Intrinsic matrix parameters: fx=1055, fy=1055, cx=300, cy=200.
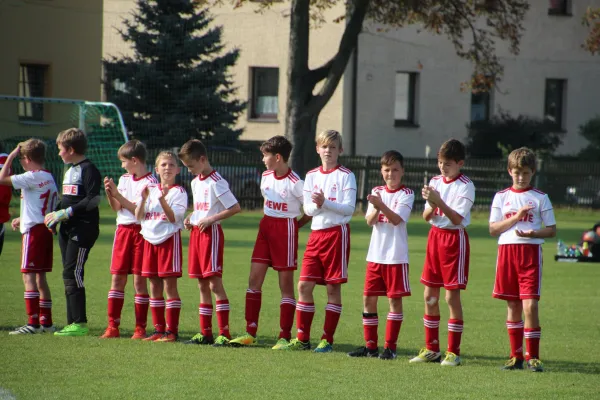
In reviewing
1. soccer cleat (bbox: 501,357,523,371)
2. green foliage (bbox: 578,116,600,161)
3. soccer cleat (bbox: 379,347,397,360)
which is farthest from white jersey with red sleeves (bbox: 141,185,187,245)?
green foliage (bbox: 578,116,600,161)

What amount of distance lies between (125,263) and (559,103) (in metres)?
36.8

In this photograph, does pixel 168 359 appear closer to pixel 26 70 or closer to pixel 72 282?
pixel 72 282

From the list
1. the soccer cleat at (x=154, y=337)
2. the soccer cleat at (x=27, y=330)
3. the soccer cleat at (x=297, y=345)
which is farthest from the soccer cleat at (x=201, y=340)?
the soccer cleat at (x=27, y=330)

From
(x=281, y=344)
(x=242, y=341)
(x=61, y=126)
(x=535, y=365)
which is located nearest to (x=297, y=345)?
(x=281, y=344)

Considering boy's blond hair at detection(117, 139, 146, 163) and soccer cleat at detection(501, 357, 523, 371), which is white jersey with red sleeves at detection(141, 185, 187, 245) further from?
soccer cleat at detection(501, 357, 523, 371)

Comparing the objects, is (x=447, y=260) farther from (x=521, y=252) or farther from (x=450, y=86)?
(x=450, y=86)

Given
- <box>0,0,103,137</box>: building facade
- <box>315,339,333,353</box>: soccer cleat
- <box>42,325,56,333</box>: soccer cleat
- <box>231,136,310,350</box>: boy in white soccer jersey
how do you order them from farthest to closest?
<box>0,0,103,137</box>: building facade
<box>42,325,56,333</box>: soccer cleat
<box>231,136,310,350</box>: boy in white soccer jersey
<box>315,339,333,353</box>: soccer cleat

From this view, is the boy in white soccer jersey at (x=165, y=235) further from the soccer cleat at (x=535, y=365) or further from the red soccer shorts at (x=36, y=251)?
the soccer cleat at (x=535, y=365)

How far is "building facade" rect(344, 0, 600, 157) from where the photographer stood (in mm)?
39938

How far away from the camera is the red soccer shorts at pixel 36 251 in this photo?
996 centimetres

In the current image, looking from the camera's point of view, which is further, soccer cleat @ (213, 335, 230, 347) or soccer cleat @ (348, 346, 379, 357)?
soccer cleat @ (213, 335, 230, 347)

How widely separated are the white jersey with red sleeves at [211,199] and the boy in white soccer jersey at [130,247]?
0.57 meters

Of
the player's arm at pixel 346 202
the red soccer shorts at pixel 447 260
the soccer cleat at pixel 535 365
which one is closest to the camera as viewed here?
the soccer cleat at pixel 535 365

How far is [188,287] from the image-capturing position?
1384cm
